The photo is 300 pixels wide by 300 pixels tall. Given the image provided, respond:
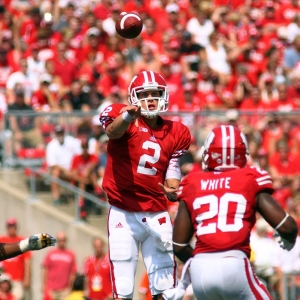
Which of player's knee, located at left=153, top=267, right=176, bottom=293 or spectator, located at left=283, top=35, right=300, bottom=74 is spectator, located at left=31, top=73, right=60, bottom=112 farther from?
player's knee, located at left=153, top=267, right=176, bottom=293

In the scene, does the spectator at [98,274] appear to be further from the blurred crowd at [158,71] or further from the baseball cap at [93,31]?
the baseball cap at [93,31]

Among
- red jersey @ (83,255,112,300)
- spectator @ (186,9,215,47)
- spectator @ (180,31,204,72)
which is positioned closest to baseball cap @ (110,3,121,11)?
spectator @ (186,9,215,47)

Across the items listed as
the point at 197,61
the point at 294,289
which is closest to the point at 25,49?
the point at 197,61

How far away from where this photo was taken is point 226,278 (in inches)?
252

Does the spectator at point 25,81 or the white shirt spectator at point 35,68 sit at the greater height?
the white shirt spectator at point 35,68

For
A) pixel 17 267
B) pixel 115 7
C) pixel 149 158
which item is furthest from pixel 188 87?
pixel 149 158

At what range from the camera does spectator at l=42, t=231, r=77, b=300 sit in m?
14.1

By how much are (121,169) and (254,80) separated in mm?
9126

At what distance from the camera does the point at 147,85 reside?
8.11 m

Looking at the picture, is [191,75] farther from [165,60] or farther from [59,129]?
[59,129]

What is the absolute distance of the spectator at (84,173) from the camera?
48.5 ft

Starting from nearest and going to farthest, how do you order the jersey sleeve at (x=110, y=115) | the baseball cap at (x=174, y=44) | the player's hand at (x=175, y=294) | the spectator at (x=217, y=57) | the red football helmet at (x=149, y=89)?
the player's hand at (x=175, y=294), the jersey sleeve at (x=110, y=115), the red football helmet at (x=149, y=89), the baseball cap at (x=174, y=44), the spectator at (x=217, y=57)

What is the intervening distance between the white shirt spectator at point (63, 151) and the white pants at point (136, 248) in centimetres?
668

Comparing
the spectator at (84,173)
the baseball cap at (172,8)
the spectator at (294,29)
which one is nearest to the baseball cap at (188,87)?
the spectator at (84,173)
